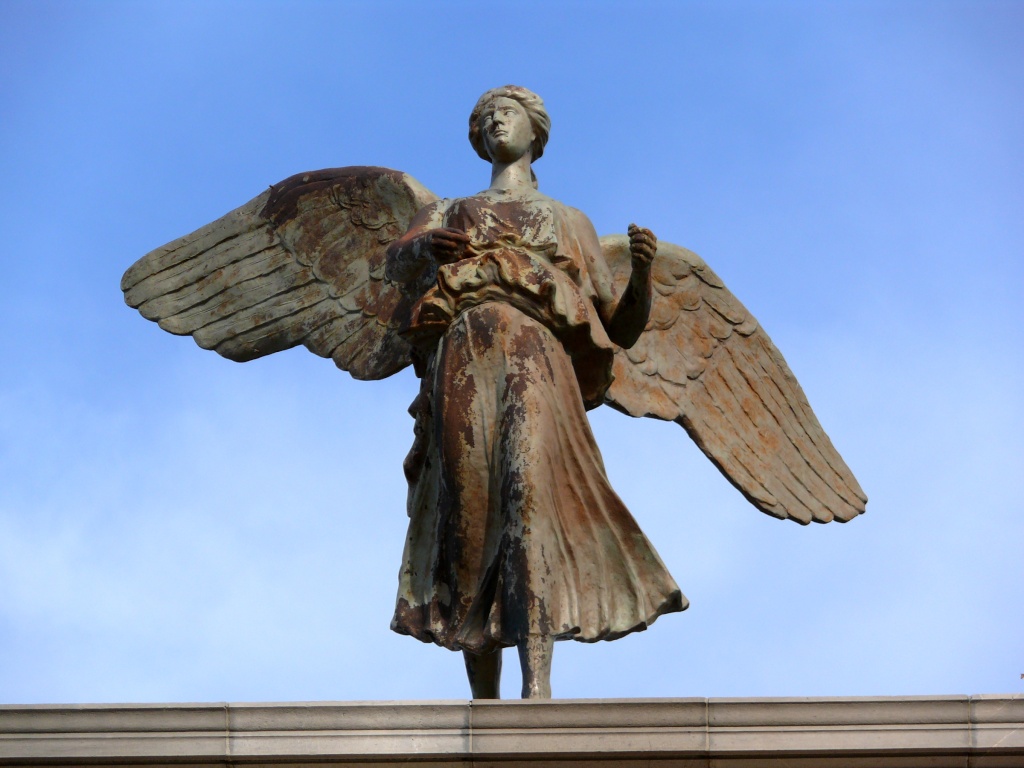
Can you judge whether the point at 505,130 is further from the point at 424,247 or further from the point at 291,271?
the point at 291,271

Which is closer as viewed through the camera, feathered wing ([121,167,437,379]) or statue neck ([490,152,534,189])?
statue neck ([490,152,534,189])

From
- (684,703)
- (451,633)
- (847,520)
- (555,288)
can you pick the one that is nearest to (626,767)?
(684,703)

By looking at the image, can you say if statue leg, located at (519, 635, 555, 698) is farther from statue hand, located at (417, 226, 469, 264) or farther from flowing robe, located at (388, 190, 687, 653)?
statue hand, located at (417, 226, 469, 264)

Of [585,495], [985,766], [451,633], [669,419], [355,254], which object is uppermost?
[355,254]

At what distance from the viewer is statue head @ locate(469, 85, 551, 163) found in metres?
10.5

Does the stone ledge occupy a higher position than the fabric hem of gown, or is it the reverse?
the fabric hem of gown

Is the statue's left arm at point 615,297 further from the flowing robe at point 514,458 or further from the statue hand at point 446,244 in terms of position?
the statue hand at point 446,244

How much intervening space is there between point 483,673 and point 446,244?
1962 millimetres

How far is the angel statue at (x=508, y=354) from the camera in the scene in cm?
935

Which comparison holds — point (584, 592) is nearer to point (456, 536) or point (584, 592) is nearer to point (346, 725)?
point (456, 536)

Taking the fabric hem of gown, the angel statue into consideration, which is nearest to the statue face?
the angel statue

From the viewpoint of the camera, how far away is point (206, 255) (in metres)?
11.4

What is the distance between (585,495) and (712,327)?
6.84ft

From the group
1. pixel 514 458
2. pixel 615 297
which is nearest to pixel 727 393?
pixel 615 297
